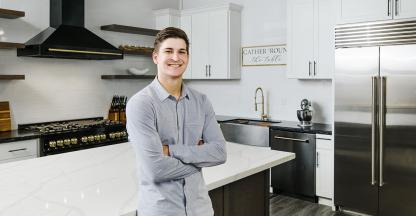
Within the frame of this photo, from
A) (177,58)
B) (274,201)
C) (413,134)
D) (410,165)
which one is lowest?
(274,201)

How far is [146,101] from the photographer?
5.23ft

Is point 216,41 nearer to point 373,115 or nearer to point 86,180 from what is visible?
point 373,115

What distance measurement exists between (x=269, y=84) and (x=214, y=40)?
1.00 metres

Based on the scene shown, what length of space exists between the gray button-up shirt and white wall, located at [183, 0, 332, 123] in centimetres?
361

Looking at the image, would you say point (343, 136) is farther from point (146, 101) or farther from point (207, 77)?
point (146, 101)

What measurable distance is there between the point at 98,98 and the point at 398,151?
376 cm

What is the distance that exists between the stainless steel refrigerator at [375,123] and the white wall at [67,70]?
3.05m

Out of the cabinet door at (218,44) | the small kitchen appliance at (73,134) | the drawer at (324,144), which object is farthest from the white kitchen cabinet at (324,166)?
the small kitchen appliance at (73,134)

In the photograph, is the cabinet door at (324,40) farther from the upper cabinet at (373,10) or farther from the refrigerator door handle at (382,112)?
the refrigerator door handle at (382,112)

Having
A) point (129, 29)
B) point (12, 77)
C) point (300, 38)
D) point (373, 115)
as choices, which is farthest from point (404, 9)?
point (12, 77)

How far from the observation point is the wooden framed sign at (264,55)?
5375mm

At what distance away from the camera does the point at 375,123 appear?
391 cm

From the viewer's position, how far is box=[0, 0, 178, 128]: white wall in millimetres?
4535

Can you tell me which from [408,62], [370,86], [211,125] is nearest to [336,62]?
[370,86]
